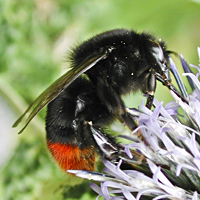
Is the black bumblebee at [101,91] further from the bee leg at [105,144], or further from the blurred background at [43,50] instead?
the blurred background at [43,50]

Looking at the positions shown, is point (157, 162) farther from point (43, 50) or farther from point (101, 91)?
point (43, 50)

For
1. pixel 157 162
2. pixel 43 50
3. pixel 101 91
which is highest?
pixel 43 50

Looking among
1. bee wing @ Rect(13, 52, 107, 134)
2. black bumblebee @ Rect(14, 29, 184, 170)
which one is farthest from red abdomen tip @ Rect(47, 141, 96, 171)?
bee wing @ Rect(13, 52, 107, 134)

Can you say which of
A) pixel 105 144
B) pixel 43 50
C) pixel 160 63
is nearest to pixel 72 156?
pixel 105 144

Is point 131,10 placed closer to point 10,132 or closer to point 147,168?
point 10,132

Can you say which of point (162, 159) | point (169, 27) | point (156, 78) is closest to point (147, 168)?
point (162, 159)
